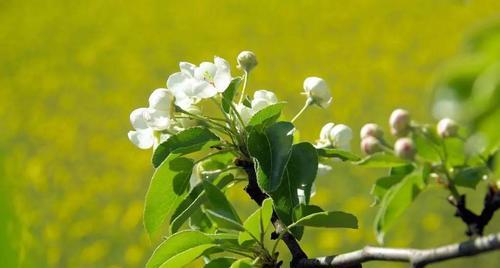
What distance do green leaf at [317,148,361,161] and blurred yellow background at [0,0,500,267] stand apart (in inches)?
90.7

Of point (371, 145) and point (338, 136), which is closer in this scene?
point (371, 145)

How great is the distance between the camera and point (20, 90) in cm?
507

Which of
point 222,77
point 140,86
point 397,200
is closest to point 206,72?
point 222,77

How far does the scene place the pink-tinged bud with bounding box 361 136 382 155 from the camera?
0.58 metres

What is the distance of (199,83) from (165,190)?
77mm

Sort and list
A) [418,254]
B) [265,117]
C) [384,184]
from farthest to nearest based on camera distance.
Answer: [265,117]
[384,184]
[418,254]

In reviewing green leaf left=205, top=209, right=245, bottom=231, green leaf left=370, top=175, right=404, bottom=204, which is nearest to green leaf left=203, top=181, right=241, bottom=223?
green leaf left=205, top=209, right=245, bottom=231

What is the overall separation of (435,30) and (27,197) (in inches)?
74.1

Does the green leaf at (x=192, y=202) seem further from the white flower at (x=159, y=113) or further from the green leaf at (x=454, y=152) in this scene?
the green leaf at (x=454, y=152)

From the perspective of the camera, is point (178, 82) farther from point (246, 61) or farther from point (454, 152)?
point (454, 152)

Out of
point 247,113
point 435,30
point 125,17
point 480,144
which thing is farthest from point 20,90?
point 480,144

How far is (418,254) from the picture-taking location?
1.62 feet

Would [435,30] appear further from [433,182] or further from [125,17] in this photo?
[433,182]

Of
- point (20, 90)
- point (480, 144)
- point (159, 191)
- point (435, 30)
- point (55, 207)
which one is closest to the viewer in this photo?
point (480, 144)
